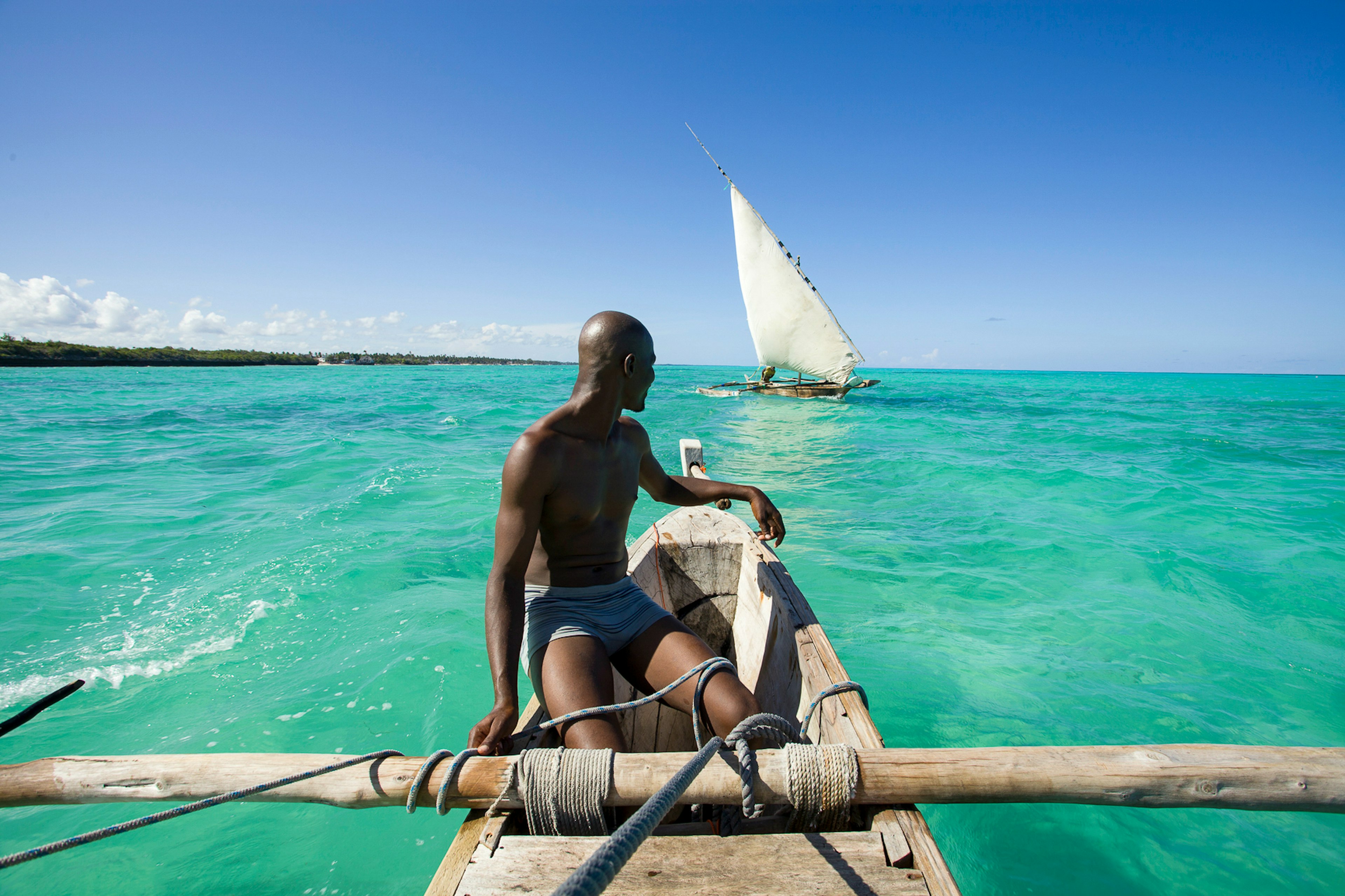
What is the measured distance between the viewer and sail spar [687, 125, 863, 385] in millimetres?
28562

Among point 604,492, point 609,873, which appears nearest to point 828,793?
point 609,873

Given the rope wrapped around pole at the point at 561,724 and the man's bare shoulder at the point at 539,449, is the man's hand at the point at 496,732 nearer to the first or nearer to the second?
A: the rope wrapped around pole at the point at 561,724

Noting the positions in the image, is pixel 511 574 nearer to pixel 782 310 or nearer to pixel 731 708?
pixel 731 708

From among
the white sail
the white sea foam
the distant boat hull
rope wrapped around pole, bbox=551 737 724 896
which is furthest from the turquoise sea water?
the distant boat hull

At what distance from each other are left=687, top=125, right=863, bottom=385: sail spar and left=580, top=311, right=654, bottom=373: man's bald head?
28093 millimetres

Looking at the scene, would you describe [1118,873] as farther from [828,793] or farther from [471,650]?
[471,650]

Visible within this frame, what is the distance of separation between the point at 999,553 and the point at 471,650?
7.31 m

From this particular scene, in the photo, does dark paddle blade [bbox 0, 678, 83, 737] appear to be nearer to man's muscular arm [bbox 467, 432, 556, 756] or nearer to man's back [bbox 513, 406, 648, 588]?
man's muscular arm [bbox 467, 432, 556, 756]

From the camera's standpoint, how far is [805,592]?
675 cm

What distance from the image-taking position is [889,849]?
1.60m

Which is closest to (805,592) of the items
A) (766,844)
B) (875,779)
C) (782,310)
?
(875,779)

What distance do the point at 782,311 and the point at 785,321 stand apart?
736mm

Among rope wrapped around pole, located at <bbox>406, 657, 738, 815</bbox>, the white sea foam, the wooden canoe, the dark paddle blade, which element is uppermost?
the dark paddle blade

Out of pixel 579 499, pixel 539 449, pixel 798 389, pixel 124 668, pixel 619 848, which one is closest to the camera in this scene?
pixel 619 848
